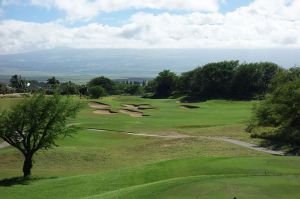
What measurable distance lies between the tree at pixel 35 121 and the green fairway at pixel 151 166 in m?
2.52

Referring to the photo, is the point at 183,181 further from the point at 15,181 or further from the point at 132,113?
the point at 132,113

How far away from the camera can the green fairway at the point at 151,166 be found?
61.9ft

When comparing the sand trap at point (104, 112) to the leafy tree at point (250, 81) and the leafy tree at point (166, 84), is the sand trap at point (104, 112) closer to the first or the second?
the leafy tree at point (250, 81)

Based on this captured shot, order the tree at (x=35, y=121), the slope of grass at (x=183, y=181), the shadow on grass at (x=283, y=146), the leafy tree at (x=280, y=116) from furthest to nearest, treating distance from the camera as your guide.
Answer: the leafy tree at (x=280, y=116) < the shadow on grass at (x=283, y=146) < the tree at (x=35, y=121) < the slope of grass at (x=183, y=181)

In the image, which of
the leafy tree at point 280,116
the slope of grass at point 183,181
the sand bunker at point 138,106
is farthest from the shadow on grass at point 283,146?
the sand bunker at point 138,106

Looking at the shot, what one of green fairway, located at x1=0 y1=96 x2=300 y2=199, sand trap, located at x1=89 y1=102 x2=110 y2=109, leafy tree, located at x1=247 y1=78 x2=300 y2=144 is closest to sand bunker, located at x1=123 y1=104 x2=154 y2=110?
sand trap, located at x1=89 y1=102 x2=110 y2=109

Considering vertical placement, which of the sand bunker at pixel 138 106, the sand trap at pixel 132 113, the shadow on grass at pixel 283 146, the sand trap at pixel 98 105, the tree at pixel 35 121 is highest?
the tree at pixel 35 121

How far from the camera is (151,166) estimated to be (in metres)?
27.8

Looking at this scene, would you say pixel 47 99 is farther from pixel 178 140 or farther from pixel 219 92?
pixel 219 92

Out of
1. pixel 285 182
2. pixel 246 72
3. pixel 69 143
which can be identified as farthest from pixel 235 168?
pixel 246 72

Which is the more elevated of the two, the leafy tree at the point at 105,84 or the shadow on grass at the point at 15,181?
the leafy tree at the point at 105,84

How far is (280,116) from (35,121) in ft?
80.1

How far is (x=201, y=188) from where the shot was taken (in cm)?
1842

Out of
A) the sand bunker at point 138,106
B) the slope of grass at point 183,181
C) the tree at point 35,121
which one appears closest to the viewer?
the slope of grass at point 183,181
